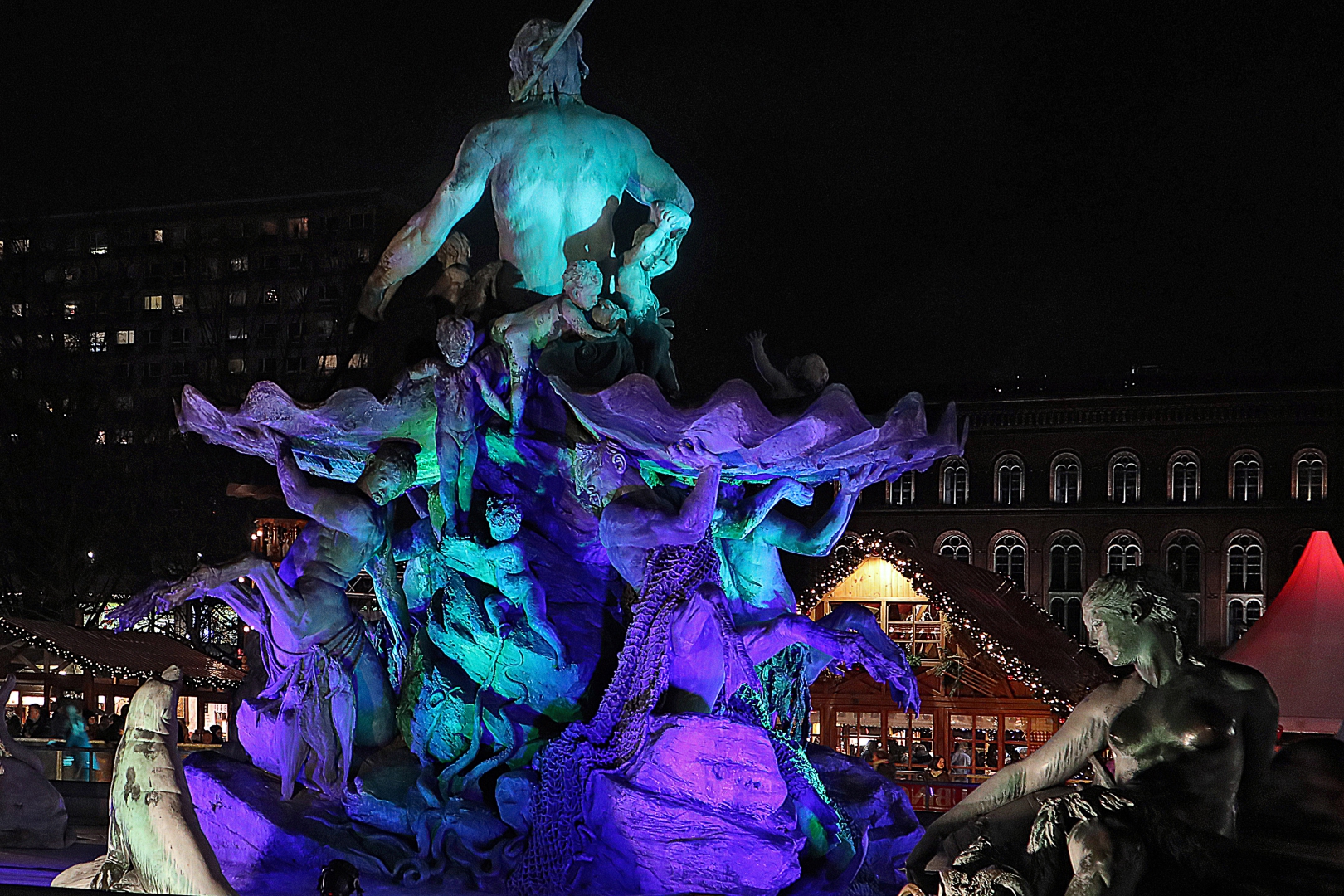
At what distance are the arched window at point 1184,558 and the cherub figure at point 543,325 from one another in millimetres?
44616

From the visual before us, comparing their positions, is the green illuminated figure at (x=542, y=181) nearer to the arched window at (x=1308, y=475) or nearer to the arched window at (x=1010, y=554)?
the arched window at (x=1308, y=475)

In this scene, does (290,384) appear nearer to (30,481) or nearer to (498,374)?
(30,481)

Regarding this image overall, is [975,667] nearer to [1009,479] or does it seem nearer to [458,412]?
[458,412]

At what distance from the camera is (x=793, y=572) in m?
33.2

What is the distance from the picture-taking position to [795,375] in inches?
355

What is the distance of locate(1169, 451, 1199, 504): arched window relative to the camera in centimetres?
5016

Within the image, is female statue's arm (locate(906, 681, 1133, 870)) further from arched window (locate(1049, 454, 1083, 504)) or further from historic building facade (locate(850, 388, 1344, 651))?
arched window (locate(1049, 454, 1083, 504))

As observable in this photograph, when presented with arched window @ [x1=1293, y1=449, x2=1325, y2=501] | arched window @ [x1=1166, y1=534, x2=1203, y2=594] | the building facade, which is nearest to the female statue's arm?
the building facade

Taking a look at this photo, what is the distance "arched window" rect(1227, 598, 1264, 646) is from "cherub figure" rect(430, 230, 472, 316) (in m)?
43.8

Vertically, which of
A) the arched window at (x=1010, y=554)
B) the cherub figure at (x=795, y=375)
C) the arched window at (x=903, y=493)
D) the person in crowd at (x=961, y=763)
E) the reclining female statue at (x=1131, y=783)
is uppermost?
the arched window at (x=903, y=493)

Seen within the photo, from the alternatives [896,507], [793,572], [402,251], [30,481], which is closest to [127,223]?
[30,481]

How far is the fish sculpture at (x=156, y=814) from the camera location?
19.1ft

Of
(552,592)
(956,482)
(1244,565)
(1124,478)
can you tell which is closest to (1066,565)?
(1124,478)

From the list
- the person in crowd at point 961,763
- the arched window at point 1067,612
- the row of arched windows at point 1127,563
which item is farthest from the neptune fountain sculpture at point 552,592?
the arched window at point 1067,612
